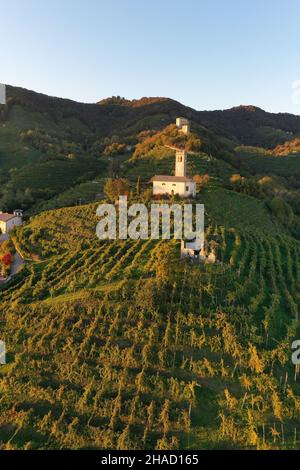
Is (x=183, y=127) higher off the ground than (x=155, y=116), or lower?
lower

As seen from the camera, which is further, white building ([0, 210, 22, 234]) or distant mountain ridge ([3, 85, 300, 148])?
distant mountain ridge ([3, 85, 300, 148])

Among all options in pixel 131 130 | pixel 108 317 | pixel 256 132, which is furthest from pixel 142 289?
pixel 256 132

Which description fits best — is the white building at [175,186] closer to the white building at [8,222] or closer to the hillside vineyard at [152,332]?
the hillside vineyard at [152,332]

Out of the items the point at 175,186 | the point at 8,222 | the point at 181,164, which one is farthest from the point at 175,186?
the point at 8,222

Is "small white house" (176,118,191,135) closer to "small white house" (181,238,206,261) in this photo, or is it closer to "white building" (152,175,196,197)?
"white building" (152,175,196,197)

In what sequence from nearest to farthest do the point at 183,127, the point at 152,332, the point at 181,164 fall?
the point at 152,332 < the point at 181,164 < the point at 183,127

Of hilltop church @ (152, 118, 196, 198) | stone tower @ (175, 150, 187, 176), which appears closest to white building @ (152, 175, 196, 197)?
hilltop church @ (152, 118, 196, 198)

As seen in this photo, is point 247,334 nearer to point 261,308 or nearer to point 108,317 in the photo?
point 261,308

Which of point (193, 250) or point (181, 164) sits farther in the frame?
point (181, 164)

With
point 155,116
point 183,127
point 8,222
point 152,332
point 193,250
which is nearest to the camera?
point 152,332

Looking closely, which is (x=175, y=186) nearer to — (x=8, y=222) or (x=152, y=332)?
(x=8, y=222)

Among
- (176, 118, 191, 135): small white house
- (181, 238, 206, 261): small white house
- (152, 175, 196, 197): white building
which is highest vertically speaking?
(176, 118, 191, 135): small white house
